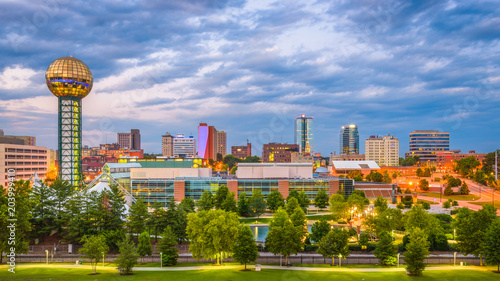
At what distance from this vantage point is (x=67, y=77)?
87250 millimetres

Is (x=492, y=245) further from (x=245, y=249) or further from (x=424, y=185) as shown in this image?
(x=424, y=185)

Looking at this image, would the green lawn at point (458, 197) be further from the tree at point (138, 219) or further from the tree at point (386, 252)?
the tree at point (138, 219)

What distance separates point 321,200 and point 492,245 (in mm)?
45318

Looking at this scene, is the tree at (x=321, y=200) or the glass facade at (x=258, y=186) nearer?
the tree at (x=321, y=200)

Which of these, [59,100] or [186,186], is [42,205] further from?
[59,100]

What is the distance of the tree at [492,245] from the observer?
3881 cm

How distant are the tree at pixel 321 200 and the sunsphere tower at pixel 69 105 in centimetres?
5894

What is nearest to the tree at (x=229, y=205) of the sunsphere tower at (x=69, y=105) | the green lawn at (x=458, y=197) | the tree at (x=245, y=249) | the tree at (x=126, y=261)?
the tree at (x=245, y=249)

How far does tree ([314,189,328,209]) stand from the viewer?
274ft

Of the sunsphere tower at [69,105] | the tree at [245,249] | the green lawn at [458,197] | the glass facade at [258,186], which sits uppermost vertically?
the sunsphere tower at [69,105]

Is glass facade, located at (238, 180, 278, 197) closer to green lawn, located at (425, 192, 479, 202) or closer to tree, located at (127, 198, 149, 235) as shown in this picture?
tree, located at (127, 198, 149, 235)

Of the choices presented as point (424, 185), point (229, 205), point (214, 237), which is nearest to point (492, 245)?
point (214, 237)

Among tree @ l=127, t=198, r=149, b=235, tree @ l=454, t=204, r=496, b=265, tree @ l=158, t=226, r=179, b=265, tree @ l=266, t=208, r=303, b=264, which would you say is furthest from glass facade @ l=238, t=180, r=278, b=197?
tree @ l=454, t=204, r=496, b=265

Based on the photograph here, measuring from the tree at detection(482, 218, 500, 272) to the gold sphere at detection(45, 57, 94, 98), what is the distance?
288ft
